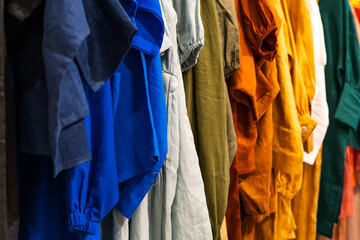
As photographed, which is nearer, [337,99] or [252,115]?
[252,115]

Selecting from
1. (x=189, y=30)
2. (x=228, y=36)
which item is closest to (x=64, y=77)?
(x=189, y=30)

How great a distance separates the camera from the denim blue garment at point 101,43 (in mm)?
607

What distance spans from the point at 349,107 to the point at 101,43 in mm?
1109

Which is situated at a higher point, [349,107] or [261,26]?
[261,26]

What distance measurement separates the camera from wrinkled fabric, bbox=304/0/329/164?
1321 millimetres

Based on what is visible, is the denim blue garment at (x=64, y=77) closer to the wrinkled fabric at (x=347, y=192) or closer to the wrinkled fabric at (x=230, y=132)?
the wrinkled fabric at (x=230, y=132)

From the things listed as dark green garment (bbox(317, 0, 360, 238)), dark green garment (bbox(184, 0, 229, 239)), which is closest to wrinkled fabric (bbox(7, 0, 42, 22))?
dark green garment (bbox(184, 0, 229, 239))

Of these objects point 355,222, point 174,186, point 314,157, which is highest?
point 174,186

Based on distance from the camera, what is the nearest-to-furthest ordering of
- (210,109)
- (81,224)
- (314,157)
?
(81,224) < (210,109) < (314,157)

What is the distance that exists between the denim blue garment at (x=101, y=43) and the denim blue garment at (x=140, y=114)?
0.09 meters

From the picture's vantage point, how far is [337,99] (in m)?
1.47

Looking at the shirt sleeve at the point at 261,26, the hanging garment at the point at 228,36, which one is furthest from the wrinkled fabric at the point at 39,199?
the shirt sleeve at the point at 261,26

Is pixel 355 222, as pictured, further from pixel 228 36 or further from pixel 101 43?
pixel 101 43

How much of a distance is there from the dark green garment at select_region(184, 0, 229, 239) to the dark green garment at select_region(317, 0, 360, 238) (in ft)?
2.23
